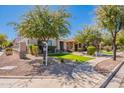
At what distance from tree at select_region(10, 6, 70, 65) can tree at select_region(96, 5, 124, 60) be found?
2.64 metres

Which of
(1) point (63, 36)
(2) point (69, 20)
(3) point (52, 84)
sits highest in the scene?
(2) point (69, 20)

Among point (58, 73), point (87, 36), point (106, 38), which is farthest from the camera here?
point (106, 38)

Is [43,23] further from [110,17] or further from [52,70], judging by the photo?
[110,17]

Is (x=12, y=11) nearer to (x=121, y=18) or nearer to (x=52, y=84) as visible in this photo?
(x=52, y=84)

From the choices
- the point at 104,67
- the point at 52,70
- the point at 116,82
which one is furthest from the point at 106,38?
the point at 116,82

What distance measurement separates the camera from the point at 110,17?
10.9m

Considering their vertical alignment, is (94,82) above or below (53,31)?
below

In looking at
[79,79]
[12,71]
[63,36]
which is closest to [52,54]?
[63,36]

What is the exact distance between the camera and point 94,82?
6.21 m

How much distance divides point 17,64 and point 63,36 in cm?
207

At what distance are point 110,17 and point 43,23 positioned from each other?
3.75 meters

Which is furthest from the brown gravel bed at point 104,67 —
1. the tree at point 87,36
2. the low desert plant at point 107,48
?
the low desert plant at point 107,48

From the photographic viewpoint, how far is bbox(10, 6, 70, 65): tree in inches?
337

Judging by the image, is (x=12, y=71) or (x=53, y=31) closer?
(x=12, y=71)
